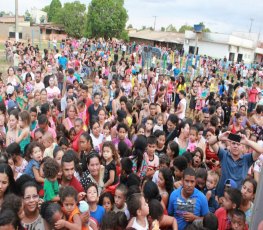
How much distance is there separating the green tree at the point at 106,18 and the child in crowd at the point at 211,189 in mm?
41336

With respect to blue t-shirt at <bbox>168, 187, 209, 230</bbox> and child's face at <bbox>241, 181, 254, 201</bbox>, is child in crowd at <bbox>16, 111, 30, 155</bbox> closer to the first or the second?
blue t-shirt at <bbox>168, 187, 209, 230</bbox>

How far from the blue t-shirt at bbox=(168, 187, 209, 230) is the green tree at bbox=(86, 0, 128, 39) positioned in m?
42.0

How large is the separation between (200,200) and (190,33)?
40607mm

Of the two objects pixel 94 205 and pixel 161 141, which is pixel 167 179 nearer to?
pixel 94 205

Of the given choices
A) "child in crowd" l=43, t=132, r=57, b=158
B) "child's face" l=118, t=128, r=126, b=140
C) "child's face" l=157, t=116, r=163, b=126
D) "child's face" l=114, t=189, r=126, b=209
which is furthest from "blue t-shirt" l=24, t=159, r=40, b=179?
"child's face" l=157, t=116, r=163, b=126

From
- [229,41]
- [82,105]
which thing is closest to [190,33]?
[229,41]

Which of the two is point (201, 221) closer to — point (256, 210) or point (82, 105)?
point (256, 210)

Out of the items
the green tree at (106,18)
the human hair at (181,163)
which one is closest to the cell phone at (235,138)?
the human hair at (181,163)

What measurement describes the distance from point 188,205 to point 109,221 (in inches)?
34.6

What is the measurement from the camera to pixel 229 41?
38812mm

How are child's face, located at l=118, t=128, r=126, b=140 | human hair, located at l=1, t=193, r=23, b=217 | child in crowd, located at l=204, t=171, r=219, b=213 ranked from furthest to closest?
child's face, located at l=118, t=128, r=126, b=140, child in crowd, located at l=204, t=171, r=219, b=213, human hair, located at l=1, t=193, r=23, b=217

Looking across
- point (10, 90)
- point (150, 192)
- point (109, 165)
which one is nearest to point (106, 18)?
point (10, 90)

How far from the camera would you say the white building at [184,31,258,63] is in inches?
1558

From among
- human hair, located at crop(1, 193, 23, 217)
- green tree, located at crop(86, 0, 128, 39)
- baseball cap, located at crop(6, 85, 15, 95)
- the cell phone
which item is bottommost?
human hair, located at crop(1, 193, 23, 217)
